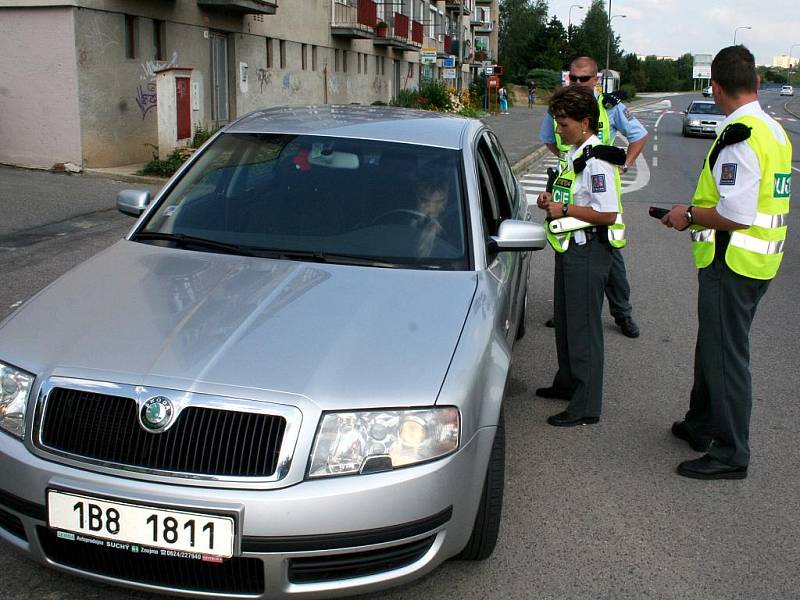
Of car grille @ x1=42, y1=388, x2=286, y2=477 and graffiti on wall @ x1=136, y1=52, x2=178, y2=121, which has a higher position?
graffiti on wall @ x1=136, y1=52, x2=178, y2=121

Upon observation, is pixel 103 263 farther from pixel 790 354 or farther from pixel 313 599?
pixel 790 354

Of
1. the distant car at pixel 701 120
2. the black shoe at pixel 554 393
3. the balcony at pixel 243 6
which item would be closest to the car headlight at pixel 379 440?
the black shoe at pixel 554 393

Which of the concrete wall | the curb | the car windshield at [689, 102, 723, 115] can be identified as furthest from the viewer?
the car windshield at [689, 102, 723, 115]

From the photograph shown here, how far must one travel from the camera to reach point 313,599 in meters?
2.60

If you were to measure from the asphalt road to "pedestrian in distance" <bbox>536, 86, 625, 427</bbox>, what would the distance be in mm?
285

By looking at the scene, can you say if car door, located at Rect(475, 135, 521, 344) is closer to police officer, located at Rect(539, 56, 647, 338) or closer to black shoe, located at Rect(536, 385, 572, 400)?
black shoe, located at Rect(536, 385, 572, 400)

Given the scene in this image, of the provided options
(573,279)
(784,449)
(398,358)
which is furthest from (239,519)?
(784,449)

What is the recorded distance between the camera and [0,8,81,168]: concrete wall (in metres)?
14.3

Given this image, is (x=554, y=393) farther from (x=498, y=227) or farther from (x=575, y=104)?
(x=575, y=104)

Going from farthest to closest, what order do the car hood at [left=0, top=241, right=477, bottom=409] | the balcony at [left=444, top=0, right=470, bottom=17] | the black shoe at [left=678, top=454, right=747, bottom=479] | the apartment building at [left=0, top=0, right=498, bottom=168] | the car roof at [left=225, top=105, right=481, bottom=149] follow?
the balcony at [left=444, top=0, right=470, bottom=17] < the apartment building at [left=0, top=0, right=498, bottom=168] < the car roof at [left=225, top=105, right=481, bottom=149] < the black shoe at [left=678, top=454, right=747, bottom=479] < the car hood at [left=0, top=241, right=477, bottom=409]

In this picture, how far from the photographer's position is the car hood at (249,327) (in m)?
2.67

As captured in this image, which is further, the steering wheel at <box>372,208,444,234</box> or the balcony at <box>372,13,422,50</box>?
the balcony at <box>372,13,422,50</box>

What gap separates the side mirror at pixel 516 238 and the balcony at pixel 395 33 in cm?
3175

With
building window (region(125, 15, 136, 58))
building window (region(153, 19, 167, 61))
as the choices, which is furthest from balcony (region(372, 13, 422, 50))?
building window (region(125, 15, 136, 58))
